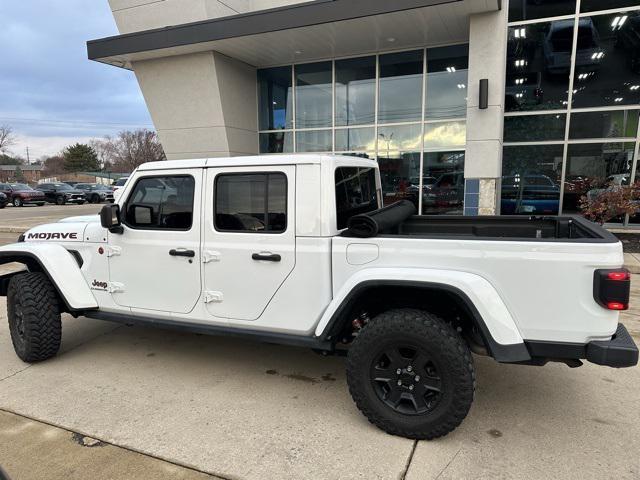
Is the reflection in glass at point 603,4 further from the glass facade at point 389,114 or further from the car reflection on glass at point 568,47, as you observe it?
the glass facade at point 389,114

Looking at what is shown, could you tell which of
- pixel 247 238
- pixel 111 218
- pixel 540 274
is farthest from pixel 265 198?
pixel 540 274

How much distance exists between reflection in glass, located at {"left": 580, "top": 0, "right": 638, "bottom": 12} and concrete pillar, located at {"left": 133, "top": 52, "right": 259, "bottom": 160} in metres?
8.83

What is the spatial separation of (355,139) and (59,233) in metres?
9.88

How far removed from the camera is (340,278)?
3.01m

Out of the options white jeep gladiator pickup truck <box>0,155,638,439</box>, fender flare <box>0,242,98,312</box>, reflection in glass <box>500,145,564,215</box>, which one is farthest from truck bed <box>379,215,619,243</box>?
reflection in glass <box>500,145,564,215</box>

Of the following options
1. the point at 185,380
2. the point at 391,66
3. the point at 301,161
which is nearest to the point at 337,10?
the point at 391,66

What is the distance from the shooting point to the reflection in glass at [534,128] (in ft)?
36.6

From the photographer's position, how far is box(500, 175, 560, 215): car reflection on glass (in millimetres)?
11484

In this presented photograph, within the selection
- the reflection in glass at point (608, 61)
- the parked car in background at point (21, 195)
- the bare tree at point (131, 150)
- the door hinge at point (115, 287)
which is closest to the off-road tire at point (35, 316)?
the door hinge at point (115, 287)

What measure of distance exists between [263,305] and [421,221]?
189 centimetres

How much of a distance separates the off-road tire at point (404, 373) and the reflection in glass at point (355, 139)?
1037 cm

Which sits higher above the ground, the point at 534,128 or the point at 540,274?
the point at 534,128

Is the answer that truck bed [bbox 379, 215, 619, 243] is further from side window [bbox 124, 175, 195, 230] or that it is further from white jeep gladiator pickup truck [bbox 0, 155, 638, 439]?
side window [bbox 124, 175, 195, 230]

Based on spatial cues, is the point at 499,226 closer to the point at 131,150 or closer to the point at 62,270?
the point at 62,270
